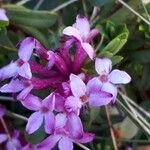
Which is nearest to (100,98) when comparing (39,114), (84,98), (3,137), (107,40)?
(84,98)

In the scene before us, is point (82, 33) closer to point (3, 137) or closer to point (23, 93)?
point (23, 93)

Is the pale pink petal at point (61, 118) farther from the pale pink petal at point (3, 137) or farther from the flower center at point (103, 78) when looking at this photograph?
the pale pink petal at point (3, 137)

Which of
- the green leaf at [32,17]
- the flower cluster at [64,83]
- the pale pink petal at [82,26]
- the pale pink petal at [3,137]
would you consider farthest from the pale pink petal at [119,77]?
the pale pink petal at [3,137]

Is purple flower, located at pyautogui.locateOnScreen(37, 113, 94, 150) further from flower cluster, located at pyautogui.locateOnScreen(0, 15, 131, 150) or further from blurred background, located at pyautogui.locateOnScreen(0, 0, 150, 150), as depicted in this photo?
blurred background, located at pyautogui.locateOnScreen(0, 0, 150, 150)

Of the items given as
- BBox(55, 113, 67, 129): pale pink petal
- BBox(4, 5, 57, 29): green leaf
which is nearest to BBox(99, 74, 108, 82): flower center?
BBox(55, 113, 67, 129): pale pink petal

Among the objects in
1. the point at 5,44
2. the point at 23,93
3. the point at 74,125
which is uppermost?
the point at 5,44
